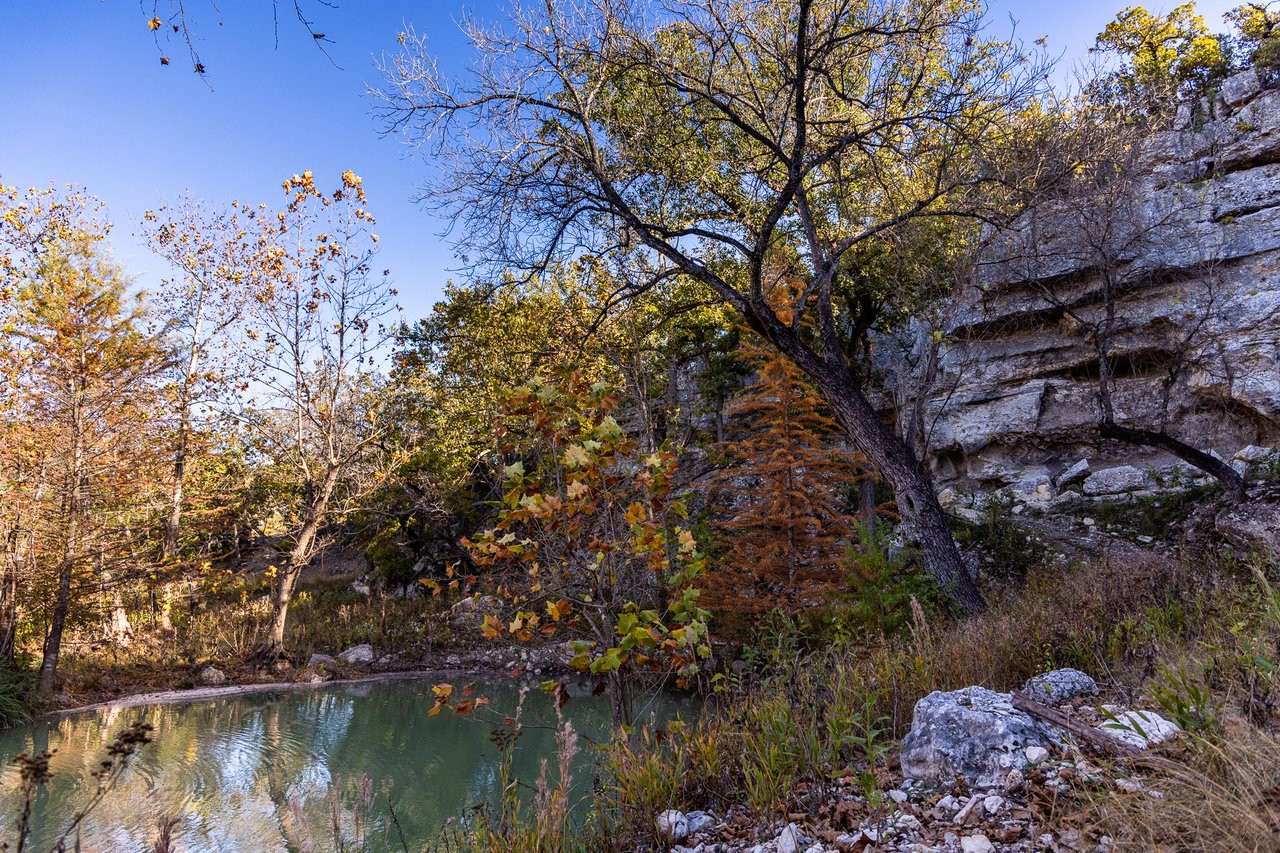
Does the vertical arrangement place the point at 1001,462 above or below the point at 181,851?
above

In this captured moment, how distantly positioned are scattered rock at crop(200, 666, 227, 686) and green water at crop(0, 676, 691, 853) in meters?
1.40

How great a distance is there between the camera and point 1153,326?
13.7m

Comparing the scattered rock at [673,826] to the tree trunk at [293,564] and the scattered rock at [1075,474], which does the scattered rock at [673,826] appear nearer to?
the tree trunk at [293,564]

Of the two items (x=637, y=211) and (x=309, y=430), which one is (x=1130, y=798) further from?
(x=309, y=430)

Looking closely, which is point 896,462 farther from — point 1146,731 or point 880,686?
point 1146,731

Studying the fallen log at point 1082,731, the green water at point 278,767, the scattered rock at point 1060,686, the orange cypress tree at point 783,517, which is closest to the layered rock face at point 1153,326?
the orange cypress tree at point 783,517

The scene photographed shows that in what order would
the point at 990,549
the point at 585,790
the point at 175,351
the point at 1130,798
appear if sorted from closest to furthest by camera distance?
1. the point at 1130,798
2. the point at 585,790
3. the point at 990,549
4. the point at 175,351

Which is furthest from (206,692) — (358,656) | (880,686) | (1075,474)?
(1075,474)

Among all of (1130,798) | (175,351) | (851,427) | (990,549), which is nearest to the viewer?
(1130,798)

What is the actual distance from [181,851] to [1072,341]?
17.8 meters

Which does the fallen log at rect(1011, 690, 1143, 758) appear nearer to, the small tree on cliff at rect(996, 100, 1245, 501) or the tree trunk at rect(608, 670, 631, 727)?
the tree trunk at rect(608, 670, 631, 727)

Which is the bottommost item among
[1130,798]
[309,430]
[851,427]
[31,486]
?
[1130,798]

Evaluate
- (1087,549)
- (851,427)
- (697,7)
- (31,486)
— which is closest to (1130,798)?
(851,427)

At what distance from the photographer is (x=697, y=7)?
7820 millimetres
